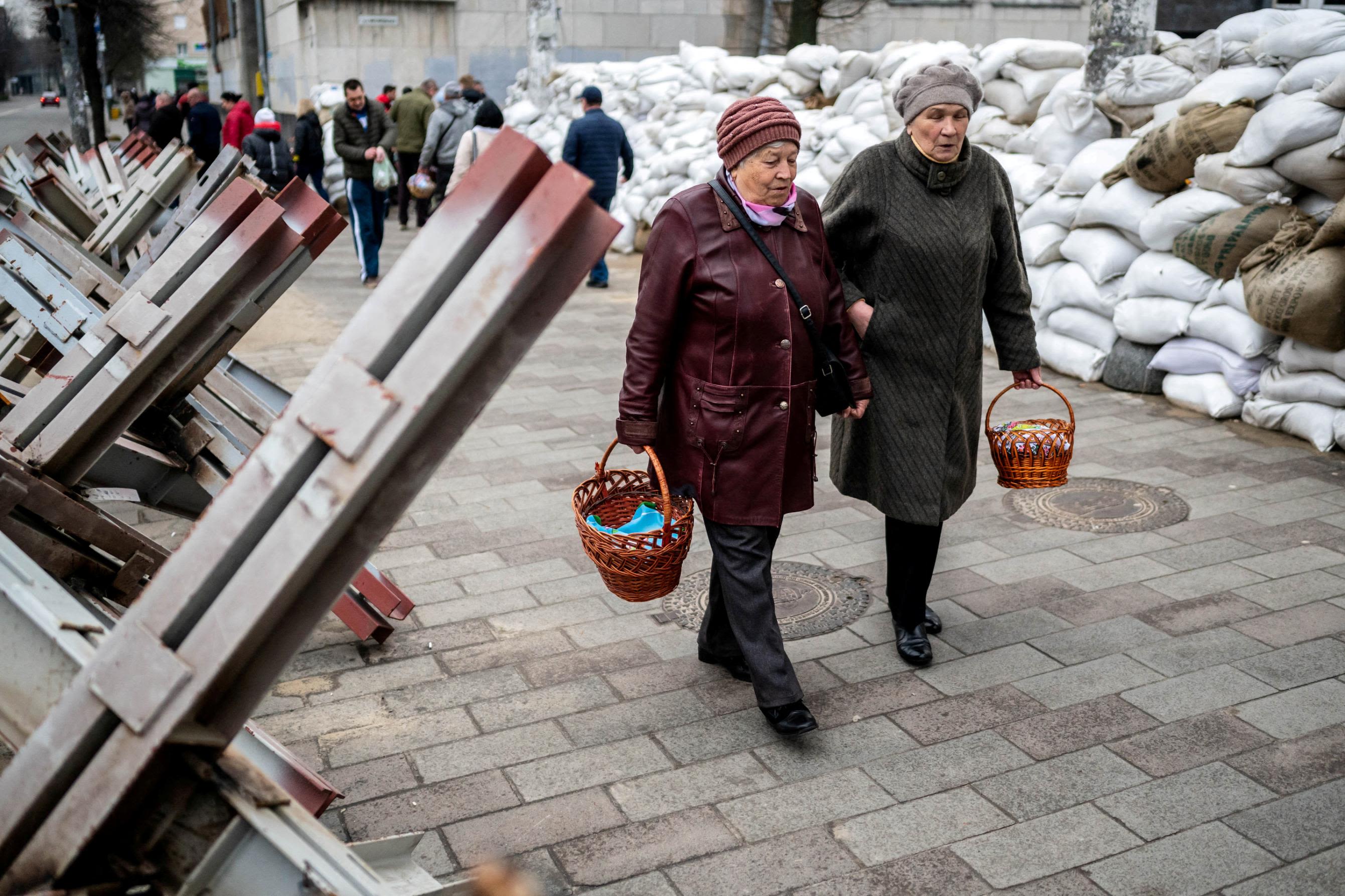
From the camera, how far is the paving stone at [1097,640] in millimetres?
3701

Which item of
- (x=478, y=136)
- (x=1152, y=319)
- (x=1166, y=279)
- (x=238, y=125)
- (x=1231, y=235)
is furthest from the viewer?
(x=238, y=125)

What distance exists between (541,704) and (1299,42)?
17.0ft

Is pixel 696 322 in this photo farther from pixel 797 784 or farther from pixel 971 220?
pixel 797 784

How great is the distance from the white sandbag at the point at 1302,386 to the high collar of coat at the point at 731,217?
11.8 feet

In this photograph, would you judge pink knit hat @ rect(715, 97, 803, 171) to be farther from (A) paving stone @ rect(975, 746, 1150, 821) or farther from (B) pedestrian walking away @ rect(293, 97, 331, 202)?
(B) pedestrian walking away @ rect(293, 97, 331, 202)

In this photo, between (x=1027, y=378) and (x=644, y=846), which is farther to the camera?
(x=1027, y=378)

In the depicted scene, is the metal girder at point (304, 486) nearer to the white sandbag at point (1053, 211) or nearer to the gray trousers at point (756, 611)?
the gray trousers at point (756, 611)

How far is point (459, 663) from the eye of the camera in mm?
3676

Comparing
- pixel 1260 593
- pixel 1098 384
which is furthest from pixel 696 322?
pixel 1098 384

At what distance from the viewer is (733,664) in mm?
3600

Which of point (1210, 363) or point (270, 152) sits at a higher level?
point (270, 152)

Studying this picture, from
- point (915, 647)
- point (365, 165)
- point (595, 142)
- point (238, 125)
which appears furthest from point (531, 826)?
point (238, 125)

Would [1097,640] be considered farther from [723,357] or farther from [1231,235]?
[1231,235]

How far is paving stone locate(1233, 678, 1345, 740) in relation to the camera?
322 cm
